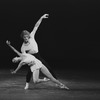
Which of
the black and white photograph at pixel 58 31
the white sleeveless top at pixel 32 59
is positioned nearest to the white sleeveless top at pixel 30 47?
Answer: the white sleeveless top at pixel 32 59

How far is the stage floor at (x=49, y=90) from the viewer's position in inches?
220

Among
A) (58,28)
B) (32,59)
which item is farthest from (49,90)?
(58,28)

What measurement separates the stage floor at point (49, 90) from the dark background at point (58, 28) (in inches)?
116

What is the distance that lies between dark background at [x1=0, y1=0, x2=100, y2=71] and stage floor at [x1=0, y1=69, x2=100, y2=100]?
9.66ft

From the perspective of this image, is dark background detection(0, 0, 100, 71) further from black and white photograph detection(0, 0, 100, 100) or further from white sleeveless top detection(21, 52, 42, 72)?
white sleeveless top detection(21, 52, 42, 72)

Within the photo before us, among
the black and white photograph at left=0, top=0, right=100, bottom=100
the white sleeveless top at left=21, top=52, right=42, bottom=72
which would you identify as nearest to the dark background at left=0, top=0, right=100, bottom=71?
the black and white photograph at left=0, top=0, right=100, bottom=100

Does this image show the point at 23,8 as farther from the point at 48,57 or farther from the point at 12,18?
the point at 48,57

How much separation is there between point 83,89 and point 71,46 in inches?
195

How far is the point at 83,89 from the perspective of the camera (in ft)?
20.7

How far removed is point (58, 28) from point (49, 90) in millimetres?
4877

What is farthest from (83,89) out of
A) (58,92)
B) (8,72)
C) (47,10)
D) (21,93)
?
(47,10)

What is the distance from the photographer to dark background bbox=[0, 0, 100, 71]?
1064cm

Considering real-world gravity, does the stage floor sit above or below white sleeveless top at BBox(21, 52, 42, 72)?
below

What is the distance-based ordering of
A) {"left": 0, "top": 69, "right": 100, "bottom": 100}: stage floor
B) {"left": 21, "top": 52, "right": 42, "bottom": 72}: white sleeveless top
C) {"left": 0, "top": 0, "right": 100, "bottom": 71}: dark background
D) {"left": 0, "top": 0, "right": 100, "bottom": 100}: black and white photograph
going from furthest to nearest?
{"left": 0, "top": 0, "right": 100, "bottom": 71}: dark background < {"left": 0, "top": 0, "right": 100, "bottom": 100}: black and white photograph < {"left": 21, "top": 52, "right": 42, "bottom": 72}: white sleeveless top < {"left": 0, "top": 69, "right": 100, "bottom": 100}: stage floor
